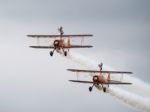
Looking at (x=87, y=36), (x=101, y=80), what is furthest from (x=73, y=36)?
(x=101, y=80)

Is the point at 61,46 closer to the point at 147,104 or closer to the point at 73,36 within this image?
the point at 73,36

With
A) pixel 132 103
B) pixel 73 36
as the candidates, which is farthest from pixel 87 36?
pixel 132 103

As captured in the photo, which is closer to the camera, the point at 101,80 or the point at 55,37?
the point at 101,80

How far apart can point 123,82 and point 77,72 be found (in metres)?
8.80

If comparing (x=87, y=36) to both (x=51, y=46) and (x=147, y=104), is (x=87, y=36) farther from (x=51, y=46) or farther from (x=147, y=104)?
(x=147, y=104)

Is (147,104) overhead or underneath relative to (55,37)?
underneath

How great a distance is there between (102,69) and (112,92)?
4.34 m

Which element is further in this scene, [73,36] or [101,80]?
[73,36]

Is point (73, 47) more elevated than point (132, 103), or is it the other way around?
point (73, 47)

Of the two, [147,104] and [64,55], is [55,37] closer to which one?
[64,55]

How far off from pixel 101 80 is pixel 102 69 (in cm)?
527

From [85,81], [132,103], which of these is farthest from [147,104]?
[85,81]

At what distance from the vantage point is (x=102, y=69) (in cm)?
12450

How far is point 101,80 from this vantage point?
11950cm
